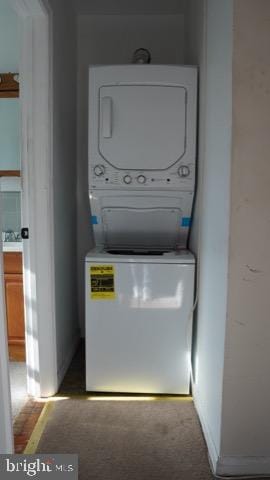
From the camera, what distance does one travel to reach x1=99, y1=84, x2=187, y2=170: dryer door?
1.99m

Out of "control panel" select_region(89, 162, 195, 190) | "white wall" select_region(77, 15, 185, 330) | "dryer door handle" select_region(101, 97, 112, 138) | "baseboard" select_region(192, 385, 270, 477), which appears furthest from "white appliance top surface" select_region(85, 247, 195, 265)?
"white wall" select_region(77, 15, 185, 330)

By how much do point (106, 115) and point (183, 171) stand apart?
559 mm

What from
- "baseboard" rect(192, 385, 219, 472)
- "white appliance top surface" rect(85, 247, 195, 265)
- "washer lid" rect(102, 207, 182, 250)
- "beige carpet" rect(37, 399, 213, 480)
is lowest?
"beige carpet" rect(37, 399, 213, 480)

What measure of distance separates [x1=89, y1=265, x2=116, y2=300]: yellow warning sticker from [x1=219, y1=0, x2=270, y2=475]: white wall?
2.47 ft

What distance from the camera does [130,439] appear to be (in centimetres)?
158

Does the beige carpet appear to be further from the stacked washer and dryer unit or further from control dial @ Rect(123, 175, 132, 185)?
control dial @ Rect(123, 175, 132, 185)

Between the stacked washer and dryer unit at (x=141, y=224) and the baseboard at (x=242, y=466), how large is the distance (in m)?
0.58

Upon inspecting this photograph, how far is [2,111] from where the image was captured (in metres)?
2.56

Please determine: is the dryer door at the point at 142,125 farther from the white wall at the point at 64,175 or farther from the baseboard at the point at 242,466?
the baseboard at the point at 242,466

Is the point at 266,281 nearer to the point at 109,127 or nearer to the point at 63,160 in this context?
the point at 109,127

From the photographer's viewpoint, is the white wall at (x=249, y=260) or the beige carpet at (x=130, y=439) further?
the beige carpet at (x=130, y=439)

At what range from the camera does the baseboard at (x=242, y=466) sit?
4.45 feet

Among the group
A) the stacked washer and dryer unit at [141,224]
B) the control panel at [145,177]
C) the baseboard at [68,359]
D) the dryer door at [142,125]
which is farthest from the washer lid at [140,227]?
the baseboard at [68,359]

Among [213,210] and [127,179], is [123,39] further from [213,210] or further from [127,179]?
[213,210]
